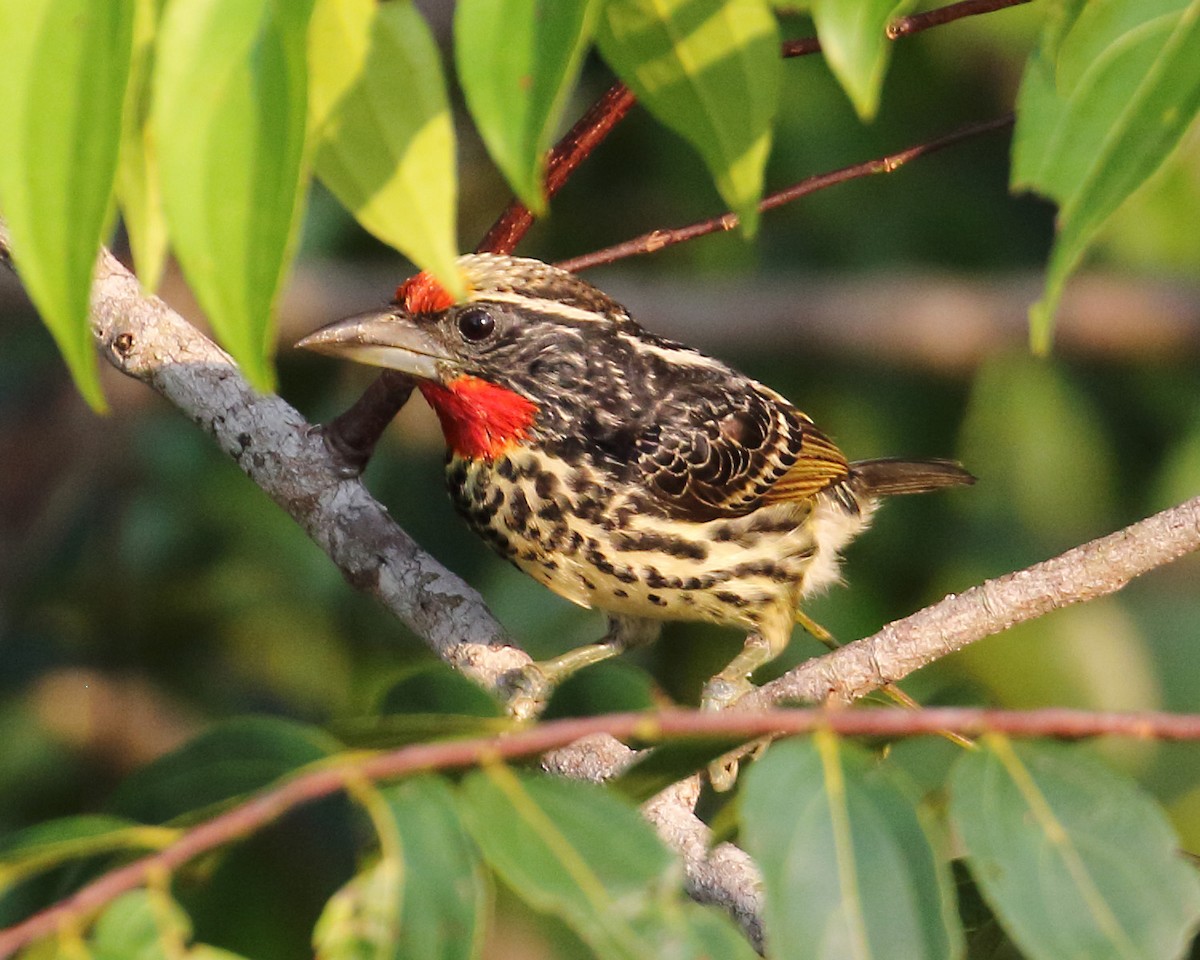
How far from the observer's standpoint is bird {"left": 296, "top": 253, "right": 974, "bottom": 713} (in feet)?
11.0

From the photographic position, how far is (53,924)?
137cm

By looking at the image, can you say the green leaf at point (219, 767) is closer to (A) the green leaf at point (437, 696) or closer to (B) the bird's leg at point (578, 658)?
(A) the green leaf at point (437, 696)

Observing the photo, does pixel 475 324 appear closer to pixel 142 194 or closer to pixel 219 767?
pixel 142 194

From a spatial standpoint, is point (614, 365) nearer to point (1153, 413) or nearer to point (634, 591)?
point (634, 591)

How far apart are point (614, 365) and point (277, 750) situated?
7.11 feet

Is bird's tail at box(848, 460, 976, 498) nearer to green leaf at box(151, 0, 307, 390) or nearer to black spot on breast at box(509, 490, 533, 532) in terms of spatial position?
black spot on breast at box(509, 490, 533, 532)

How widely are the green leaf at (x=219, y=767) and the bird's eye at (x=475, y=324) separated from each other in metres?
1.98

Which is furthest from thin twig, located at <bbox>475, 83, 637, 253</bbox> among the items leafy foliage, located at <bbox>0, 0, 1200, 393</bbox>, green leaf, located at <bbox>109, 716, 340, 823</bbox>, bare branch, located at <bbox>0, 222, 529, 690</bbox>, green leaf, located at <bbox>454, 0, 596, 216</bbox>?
green leaf, located at <bbox>109, 716, 340, 823</bbox>

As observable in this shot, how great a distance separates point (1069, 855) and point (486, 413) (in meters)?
2.17

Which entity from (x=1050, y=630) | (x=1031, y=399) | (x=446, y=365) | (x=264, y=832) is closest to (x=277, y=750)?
(x=264, y=832)

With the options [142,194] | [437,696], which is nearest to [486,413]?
[142,194]

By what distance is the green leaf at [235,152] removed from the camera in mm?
1332

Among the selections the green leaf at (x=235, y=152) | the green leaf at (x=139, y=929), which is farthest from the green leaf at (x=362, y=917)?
the green leaf at (x=235, y=152)

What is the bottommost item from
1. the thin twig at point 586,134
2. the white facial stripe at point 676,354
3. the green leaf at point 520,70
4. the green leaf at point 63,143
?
the white facial stripe at point 676,354
